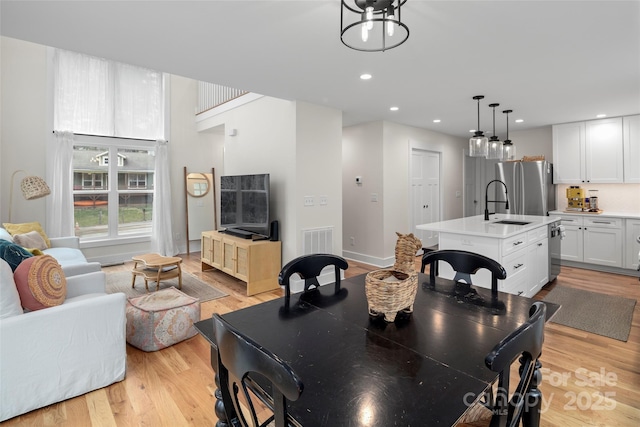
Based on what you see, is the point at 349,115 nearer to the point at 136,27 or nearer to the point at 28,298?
the point at 136,27

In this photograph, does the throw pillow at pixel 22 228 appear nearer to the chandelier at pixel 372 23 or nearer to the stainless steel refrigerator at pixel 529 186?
the chandelier at pixel 372 23

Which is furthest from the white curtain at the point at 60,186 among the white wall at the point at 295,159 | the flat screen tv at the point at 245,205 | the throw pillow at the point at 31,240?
the white wall at the point at 295,159

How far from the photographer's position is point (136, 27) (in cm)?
225

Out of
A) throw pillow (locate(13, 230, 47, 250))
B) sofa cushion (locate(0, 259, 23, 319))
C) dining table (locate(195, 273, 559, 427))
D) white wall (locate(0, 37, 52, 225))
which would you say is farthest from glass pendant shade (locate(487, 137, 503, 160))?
white wall (locate(0, 37, 52, 225))

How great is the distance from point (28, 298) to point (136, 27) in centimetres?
189

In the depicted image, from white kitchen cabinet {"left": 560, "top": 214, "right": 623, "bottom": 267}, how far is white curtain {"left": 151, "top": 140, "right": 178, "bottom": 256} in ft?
22.9

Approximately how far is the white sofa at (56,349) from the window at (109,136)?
4.24m

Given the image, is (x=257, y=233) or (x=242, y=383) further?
(x=257, y=233)

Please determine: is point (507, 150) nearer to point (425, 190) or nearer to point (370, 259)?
point (425, 190)

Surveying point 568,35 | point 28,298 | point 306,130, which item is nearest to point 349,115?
point 306,130

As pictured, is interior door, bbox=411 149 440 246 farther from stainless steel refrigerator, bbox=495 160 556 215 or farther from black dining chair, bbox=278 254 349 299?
black dining chair, bbox=278 254 349 299

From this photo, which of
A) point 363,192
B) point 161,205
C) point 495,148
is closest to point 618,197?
point 495,148

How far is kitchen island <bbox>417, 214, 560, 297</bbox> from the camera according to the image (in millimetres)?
3107

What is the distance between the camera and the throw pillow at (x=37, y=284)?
199 centimetres
